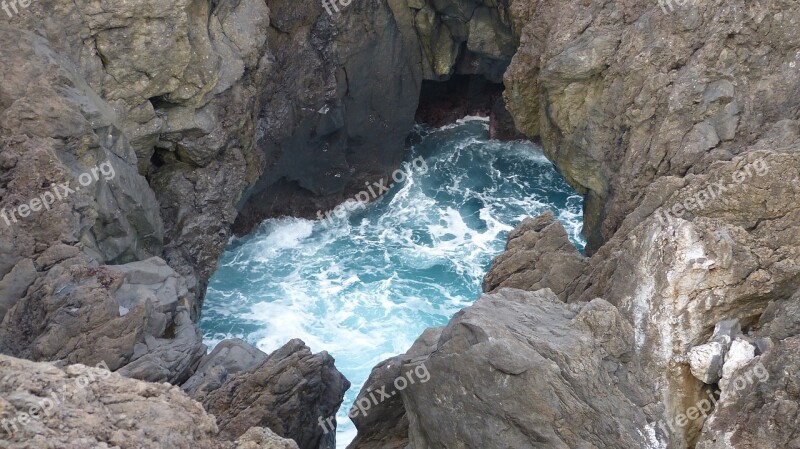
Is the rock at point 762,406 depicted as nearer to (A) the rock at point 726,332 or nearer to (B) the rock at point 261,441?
(A) the rock at point 726,332

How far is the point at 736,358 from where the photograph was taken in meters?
13.1

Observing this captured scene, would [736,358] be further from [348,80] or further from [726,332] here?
[348,80]

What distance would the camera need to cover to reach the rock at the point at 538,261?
1989 cm

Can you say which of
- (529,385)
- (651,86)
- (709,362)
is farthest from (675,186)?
(529,385)

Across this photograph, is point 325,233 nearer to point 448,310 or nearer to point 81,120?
point 448,310

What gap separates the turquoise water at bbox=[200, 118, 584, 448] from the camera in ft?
97.1

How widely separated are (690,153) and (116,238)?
16.3 m

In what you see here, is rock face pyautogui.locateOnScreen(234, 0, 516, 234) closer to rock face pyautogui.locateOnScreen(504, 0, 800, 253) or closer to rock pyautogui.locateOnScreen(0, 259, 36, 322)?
rock face pyautogui.locateOnScreen(504, 0, 800, 253)

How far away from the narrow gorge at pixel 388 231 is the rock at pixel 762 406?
0.13 feet

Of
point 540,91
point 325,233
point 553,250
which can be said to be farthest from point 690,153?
point 325,233

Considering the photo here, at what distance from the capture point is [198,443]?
10.3 meters

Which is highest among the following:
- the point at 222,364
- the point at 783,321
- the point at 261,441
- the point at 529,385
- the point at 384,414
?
the point at 222,364

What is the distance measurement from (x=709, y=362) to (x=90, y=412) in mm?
10212

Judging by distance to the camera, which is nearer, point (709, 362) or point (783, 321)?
point (709, 362)
